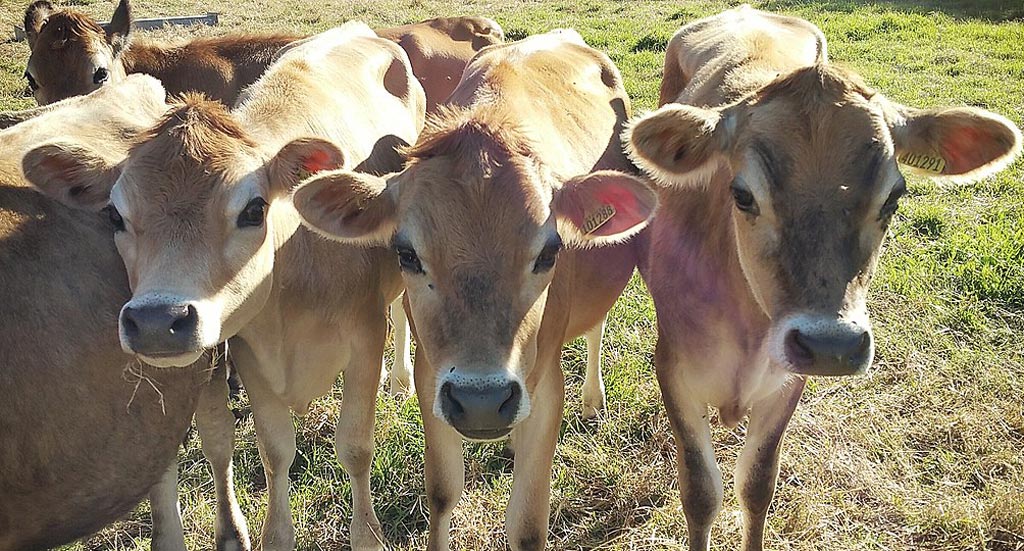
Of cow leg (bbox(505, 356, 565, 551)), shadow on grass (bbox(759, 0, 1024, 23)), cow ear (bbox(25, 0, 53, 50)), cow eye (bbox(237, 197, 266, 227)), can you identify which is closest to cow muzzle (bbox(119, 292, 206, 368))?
cow eye (bbox(237, 197, 266, 227))

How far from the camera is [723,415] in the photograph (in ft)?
11.4

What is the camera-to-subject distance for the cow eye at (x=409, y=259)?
2645mm

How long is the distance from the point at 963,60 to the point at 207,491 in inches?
408

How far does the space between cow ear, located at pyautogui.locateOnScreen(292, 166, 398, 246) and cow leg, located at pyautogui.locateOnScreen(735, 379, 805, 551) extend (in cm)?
167

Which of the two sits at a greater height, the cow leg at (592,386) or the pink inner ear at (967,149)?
the pink inner ear at (967,149)

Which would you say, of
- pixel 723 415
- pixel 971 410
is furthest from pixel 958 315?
pixel 723 415

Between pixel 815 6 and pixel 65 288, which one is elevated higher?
pixel 65 288

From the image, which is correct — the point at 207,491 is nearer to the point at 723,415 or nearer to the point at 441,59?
the point at 723,415

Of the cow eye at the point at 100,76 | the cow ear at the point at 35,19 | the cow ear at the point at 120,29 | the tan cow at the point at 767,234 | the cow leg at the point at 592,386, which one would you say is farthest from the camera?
the cow ear at the point at 35,19

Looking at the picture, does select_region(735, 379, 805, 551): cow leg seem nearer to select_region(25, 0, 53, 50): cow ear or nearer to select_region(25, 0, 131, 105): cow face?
select_region(25, 0, 131, 105): cow face


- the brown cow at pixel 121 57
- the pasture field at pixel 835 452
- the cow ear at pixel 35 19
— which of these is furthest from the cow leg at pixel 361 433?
the cow ear at pixel 35 19

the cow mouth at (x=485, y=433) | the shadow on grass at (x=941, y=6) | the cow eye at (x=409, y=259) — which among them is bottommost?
the shadow on grass at (x=941, y=6)

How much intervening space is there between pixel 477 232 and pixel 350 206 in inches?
19.6

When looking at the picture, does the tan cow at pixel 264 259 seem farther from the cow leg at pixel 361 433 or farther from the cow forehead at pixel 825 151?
the cow forehead at pixel 825 151
